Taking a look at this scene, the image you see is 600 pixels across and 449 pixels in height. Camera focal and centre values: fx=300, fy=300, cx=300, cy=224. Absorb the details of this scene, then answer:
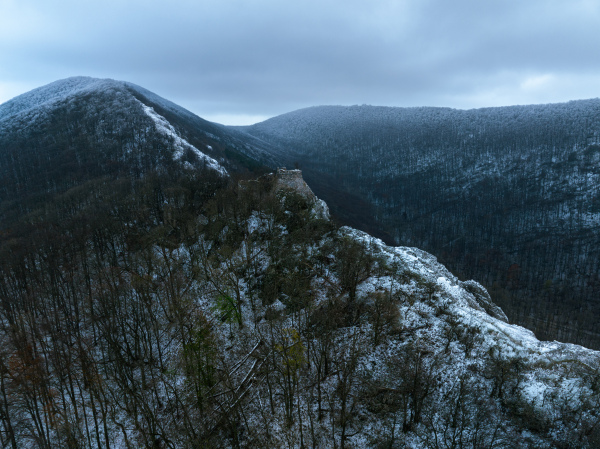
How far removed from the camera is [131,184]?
7812cm

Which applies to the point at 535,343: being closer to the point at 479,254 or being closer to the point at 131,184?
the point at 131,184

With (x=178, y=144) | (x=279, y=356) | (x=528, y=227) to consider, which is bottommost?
(x=528, y=227)

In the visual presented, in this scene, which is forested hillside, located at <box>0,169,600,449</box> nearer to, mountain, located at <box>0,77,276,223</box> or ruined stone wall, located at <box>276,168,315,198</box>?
ruined stone wall, located at <box>276,168,315,198</box>

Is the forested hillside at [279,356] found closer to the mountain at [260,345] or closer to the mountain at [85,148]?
the mountain at [260,345]

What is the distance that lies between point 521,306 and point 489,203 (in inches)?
3822

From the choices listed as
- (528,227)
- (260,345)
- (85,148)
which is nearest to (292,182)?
(260,345)

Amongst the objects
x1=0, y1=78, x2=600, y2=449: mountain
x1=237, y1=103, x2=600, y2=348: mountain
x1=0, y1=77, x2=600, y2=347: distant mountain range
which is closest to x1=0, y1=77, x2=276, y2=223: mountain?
x1=0, y1=77, x2=600, y2=347: distant mountain range

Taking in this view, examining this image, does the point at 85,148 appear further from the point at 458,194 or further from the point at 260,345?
the point at 458,194

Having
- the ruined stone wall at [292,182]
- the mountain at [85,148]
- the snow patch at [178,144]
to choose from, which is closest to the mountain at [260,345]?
the ruined stone wall at [292,182]

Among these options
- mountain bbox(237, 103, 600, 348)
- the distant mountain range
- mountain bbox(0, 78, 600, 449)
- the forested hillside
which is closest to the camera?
the forested hillside

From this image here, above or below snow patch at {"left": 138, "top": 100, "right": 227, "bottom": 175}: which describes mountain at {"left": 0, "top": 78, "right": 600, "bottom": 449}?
below

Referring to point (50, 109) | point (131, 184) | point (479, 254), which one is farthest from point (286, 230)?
point (50, 109)

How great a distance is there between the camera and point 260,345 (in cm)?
2805

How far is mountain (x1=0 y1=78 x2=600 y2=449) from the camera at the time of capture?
19875 mm
